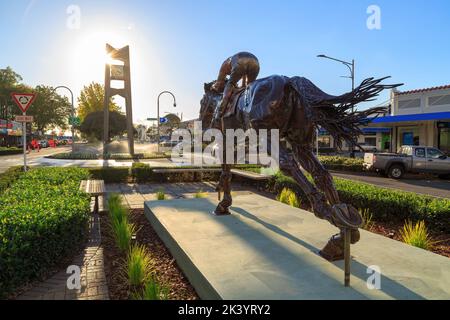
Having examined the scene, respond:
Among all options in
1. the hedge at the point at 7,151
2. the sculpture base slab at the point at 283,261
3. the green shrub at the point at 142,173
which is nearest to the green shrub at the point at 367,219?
the sculpture base slab at the point at 283,261

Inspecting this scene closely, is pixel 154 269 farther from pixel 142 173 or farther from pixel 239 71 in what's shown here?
pixel 142 173

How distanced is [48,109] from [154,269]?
69353 millimetres

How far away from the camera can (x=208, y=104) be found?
6.50 m

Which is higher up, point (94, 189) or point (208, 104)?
point (208, 104)

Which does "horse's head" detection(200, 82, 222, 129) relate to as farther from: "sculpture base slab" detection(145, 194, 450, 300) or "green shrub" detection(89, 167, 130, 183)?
"green shrub" detection(89, 167, 130, 183)

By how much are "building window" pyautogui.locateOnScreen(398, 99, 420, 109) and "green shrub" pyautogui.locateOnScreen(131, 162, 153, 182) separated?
19.6 m

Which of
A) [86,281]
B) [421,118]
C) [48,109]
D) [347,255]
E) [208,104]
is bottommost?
[86,281]

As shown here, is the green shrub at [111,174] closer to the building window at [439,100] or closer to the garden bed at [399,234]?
the garden bed at [399,234]

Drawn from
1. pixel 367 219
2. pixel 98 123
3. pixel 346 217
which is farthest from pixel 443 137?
pixel 98 123

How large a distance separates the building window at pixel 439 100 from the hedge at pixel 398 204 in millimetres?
18041

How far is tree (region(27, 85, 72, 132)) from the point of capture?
202ft

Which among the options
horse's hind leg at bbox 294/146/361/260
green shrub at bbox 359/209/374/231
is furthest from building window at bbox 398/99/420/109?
horse's hind leg at bbox 294/146/361/260

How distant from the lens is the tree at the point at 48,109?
61.4 metres

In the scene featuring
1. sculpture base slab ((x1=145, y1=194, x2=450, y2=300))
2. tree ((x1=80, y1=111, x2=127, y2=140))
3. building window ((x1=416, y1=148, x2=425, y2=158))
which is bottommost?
sculpture base slab ((x1=145, y1=194, x2=450, y2=300))
